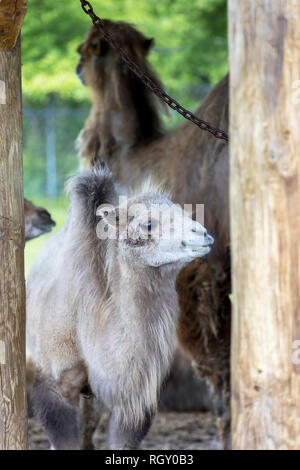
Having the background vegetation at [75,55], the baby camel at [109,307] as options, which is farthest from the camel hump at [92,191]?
the background vegetation at [75,55]

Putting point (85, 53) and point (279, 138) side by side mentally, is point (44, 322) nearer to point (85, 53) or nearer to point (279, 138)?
point (279, 138)

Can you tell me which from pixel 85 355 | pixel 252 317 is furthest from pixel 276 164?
pixel 85 355

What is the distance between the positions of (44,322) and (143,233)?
39.5 inches

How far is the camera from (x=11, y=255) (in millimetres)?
3271

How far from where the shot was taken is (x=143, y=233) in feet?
12.0

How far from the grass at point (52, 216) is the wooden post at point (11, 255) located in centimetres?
859

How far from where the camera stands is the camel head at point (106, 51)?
6.46 m

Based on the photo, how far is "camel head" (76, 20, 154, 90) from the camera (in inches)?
254

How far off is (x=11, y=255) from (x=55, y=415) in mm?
1479

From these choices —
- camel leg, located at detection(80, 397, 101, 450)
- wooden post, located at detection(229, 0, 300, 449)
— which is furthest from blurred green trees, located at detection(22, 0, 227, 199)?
wooden post, located at detection(229, 0, 300, 449)

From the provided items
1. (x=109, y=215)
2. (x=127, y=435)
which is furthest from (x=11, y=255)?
(x=127, y=435)

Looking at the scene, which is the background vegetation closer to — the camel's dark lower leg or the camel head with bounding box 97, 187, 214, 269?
the camel's dark lower leg

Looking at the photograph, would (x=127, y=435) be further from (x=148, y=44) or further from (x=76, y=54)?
(x=76, y=54)

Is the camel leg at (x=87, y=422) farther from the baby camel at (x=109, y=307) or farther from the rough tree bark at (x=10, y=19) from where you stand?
the rough tree bark at (x=10, y=19)
